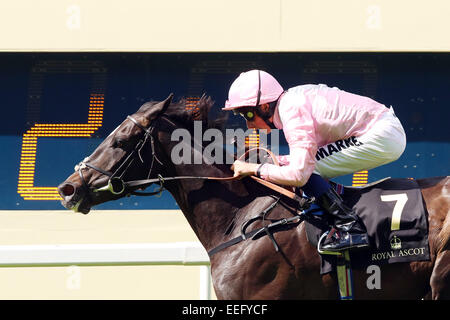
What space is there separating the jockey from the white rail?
143 cm

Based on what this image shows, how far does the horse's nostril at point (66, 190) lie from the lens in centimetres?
330

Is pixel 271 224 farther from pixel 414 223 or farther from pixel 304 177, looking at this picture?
pixel 414 223

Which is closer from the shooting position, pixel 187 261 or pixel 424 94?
pixel 187 261

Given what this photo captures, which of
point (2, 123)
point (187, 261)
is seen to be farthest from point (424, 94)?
point (2, 123)

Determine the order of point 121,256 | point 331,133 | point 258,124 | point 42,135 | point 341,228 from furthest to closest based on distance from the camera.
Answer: point 42,135, point 121,256, point 258,124, point 331,133, point 341,228

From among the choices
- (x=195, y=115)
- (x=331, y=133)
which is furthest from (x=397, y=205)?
(x=195, y=115)

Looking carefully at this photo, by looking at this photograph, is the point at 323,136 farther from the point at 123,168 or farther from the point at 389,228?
the point at 123,168

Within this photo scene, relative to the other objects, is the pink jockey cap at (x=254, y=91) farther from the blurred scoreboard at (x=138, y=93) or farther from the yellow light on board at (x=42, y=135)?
the yellow light on board at (x=42, y=135)

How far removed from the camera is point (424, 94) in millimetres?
5418

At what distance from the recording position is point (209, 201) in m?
3.30

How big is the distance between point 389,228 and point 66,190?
1.62 metres

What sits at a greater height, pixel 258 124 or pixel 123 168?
pixel 258 124
